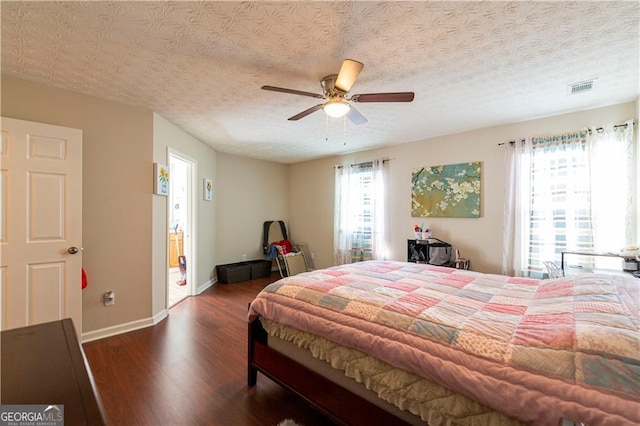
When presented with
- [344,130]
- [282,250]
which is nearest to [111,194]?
[344,130]

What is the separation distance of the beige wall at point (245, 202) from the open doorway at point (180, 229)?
0.65 m

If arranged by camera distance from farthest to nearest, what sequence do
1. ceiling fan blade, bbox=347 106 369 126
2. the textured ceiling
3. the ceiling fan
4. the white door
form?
ceiling fan blade, bbox=347 106 369 126 < the white door < the ceiling fan < the textured ceiling

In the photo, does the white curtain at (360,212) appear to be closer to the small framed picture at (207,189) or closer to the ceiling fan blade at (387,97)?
the small framed picture at (207,189)

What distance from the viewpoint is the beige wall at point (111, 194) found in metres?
2.55

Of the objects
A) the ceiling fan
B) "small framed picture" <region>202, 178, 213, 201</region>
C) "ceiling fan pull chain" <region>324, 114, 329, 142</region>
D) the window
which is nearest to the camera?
the ceiling fan

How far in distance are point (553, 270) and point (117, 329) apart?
179 inches

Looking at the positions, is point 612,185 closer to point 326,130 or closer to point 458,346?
point 458,346

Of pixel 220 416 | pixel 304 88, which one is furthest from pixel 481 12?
pixel 220 416

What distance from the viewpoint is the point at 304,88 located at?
2475mm

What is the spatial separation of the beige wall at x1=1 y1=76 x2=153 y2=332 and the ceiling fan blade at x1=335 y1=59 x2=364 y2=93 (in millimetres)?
2279

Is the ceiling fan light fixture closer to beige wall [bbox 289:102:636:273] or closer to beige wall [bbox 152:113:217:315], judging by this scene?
beige wall [bbox 152:113:217:315]

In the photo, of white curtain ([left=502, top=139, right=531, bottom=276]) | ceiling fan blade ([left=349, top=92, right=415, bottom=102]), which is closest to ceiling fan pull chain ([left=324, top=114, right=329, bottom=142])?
ceiling fan blade ([left=349, top=92, right=415, bottom=102])

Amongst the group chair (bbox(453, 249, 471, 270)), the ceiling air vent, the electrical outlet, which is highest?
the ceiling air vent

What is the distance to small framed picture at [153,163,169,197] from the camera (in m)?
3.05
